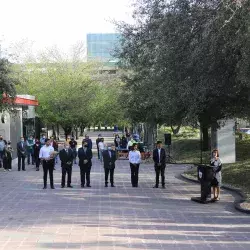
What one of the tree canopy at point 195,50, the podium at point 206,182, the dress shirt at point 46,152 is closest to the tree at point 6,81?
the dress shirt at point 46,152

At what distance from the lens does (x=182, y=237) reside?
9.47 metres

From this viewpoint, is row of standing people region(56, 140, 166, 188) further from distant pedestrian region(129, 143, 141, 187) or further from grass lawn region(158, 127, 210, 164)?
grass lawn region(158, 127, 210, 164)

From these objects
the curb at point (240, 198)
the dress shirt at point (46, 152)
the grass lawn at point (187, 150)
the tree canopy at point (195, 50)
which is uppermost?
the tree canopy at point (195, 50)

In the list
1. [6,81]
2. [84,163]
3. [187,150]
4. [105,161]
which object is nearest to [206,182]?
[105,161]

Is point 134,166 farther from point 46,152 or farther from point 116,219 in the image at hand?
point 116,219

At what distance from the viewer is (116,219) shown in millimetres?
11508

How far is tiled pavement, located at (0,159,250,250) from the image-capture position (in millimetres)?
8977

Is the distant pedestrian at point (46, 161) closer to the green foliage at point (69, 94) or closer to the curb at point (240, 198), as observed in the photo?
the curb at point (240, 198)

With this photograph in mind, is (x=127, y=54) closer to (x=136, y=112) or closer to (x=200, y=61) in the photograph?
(x=200, y=61)

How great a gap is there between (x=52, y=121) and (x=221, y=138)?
23496mm

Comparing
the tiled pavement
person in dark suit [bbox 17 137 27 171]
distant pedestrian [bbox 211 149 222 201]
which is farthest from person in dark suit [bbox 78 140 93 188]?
person in dark suit [bbox 17 137 27 171]

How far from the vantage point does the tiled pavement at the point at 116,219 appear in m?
8.98

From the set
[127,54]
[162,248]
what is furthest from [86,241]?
[127,54]

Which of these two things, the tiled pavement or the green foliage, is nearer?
the tiled pavement
